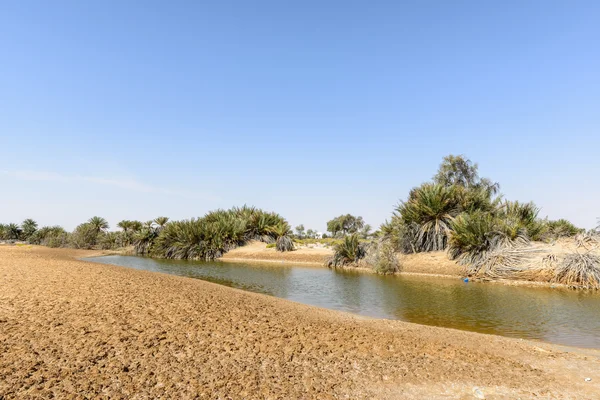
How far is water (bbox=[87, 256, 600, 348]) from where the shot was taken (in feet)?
30.9

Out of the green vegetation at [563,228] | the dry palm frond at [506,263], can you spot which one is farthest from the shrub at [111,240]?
the green vegetation at [563,228]

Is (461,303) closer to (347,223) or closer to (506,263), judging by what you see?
(506,263)

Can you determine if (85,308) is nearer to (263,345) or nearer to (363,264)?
(263,345)

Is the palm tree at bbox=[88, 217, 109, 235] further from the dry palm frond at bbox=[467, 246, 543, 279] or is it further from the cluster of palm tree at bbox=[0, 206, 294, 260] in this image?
the dry palm frond at bbox=[467, 246, 543, 279]

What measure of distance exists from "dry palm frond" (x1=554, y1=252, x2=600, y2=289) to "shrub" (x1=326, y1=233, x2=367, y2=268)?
43.0ft

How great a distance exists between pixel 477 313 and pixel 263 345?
8.57 metres

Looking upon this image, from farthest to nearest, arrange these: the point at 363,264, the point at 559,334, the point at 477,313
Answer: the point at 363,264, the point at 477,313, the point at 559,334

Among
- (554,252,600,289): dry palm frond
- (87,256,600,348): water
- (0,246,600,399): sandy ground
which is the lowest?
(87,256,600,348): water

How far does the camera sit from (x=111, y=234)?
54.9m

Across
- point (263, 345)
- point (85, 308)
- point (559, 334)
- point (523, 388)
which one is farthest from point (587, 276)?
point (85, 308)

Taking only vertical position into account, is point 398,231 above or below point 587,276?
above

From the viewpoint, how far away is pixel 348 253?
88.8 ft

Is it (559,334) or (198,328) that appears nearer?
(198,328)

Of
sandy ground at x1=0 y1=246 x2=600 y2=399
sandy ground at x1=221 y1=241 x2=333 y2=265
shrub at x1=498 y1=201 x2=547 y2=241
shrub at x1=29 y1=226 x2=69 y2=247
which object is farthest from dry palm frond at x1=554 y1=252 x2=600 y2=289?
shrub at x1=29 y1=226 x2=69 y2=247
